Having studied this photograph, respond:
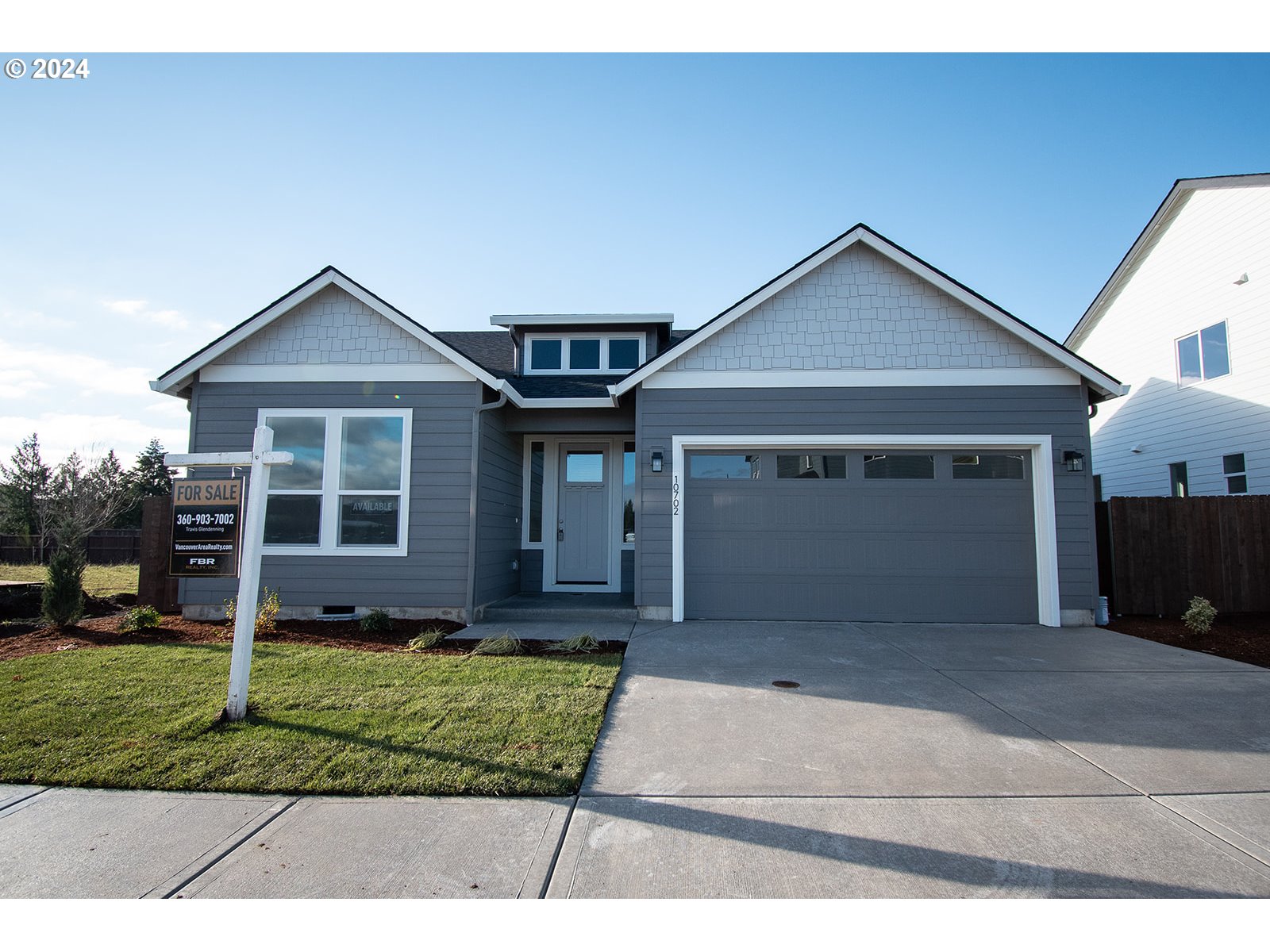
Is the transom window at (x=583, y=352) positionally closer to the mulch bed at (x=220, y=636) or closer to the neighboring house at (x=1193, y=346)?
the mulch bed at (x=220, y=636)

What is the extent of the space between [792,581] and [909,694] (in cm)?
338

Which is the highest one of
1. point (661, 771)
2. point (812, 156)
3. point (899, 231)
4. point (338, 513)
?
point (812, 156)

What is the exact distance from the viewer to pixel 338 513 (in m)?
8.28

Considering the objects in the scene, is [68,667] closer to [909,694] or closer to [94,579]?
[909,694]

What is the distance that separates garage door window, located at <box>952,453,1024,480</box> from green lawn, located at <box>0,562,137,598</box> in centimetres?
1338

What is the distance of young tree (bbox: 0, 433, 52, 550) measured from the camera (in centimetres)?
2059

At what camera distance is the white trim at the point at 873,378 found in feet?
27.4

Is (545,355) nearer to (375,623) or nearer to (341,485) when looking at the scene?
(341,485)

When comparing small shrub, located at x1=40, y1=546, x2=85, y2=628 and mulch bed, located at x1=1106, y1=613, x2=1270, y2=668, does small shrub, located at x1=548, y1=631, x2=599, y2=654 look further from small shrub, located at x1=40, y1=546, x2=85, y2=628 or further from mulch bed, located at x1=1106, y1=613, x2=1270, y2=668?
mulch bed, located at x1=1106, y1=613, x2=1270, y2=668

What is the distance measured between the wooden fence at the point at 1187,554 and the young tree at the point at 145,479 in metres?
34.6

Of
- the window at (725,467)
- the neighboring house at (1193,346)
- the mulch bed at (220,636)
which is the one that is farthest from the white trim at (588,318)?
the neighboring house at (1193,346)

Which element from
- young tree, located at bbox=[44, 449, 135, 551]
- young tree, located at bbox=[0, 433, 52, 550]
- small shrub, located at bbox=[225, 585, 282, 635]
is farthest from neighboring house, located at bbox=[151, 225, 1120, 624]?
young tree, located at bbox=[0, 433, 52, 550]

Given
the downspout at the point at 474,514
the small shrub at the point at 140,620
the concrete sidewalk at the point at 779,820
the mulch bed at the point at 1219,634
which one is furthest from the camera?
the downspout at the point at 474,514
